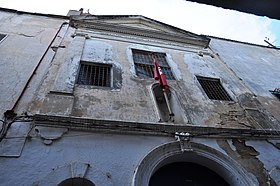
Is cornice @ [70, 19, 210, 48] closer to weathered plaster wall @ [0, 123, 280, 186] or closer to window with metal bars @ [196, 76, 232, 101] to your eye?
window with metal bars @ [196, 76, 232, 101]

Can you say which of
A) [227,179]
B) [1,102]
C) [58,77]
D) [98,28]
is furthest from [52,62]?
[227,179]

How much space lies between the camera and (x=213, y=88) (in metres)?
7.91

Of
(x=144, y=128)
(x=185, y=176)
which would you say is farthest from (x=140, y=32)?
(x=185, y=176)

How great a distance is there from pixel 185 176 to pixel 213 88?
12.9 feet

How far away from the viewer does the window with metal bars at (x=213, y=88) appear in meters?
7.51

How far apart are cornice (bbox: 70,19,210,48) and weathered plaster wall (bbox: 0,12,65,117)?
130cm

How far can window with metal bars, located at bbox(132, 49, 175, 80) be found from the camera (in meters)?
7.80

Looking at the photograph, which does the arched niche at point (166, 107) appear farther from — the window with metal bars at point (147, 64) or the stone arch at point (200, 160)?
the stone arch at point (200, 160)

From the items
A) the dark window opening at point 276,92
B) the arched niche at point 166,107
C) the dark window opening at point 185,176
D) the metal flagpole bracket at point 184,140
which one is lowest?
the dark window opening at point 185,176

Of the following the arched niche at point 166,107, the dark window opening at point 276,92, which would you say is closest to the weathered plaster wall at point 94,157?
the arched niche at point 166,107

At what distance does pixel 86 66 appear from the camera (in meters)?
7.21

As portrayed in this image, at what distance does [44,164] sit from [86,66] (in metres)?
3.89

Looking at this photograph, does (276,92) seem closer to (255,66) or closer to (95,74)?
(255,66)

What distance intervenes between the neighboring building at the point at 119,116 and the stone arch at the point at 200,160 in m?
0.02
